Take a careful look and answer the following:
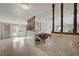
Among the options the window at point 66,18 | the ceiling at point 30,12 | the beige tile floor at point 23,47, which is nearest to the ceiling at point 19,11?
the ceiling at point 30,12

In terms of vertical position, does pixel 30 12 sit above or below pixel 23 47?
above

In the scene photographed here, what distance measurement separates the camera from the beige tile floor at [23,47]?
6.39 ft

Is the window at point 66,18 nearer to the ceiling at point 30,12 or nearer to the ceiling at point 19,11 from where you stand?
the ceiling at point 30,12

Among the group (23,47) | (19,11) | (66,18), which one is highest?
(19,11)

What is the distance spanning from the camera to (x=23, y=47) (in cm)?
197

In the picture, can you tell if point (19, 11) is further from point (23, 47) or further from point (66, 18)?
point (66, 18)

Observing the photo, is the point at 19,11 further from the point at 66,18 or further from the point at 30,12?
the point at 66,18

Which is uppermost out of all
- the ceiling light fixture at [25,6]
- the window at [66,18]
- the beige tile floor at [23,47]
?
the ceiling light fixture at [25,6]

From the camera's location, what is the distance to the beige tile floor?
1946mm

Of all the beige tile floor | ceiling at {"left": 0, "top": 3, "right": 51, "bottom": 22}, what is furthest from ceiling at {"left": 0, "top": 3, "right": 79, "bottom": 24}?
the beige tile floor

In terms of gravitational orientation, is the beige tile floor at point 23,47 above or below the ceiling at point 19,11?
below

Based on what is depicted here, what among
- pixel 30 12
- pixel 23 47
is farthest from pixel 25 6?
pixel 23 47

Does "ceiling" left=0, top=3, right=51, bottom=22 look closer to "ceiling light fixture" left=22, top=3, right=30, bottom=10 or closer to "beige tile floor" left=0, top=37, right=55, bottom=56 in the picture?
"ceiling light fixture" left=22, top=3, right=30, bottom=10

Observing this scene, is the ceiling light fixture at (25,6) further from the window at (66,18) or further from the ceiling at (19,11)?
the window at (66,18)
